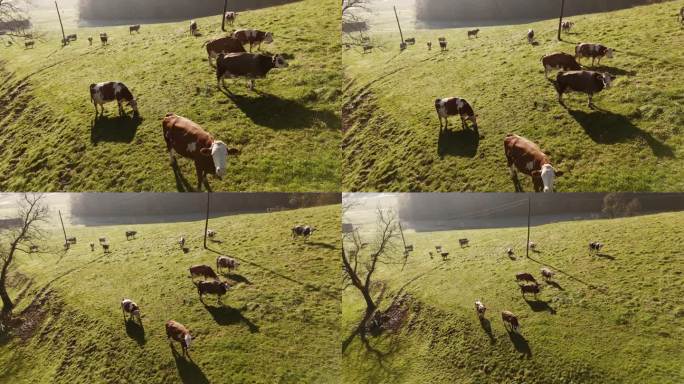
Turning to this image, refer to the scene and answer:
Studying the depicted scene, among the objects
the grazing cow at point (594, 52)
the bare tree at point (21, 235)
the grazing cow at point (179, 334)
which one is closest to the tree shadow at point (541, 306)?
the grazing cow at point (594, 52)

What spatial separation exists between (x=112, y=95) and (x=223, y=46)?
5.38ft

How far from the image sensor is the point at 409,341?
7.17 m

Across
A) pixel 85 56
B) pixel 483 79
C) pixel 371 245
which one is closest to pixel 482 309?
pixel 371 245

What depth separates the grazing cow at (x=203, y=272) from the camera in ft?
23.1

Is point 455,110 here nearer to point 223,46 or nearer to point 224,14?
point 223,46

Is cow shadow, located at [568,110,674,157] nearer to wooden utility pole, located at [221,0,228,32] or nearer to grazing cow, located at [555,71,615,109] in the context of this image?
grazing cow, located at [555,71,615,109]

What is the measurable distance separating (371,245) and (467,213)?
1357 mm

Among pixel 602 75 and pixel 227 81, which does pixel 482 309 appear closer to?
pixel 602 75

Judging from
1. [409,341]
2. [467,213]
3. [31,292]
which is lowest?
[409,341]

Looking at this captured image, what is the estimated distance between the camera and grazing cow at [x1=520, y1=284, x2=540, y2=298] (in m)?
6.99

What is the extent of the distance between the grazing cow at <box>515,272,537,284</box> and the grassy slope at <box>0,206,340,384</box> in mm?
2394

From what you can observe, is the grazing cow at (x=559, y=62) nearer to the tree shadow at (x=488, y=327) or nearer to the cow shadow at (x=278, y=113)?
the cow shadow at (x=278, y=113)

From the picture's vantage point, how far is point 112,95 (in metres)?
7.22

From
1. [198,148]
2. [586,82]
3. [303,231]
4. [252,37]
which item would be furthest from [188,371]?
[586,82]
